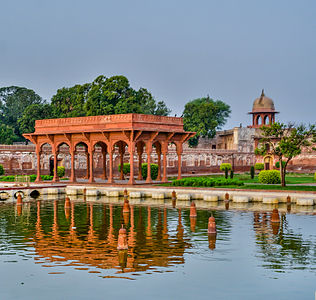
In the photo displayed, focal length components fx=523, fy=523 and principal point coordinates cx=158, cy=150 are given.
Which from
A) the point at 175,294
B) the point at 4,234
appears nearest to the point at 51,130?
the point at 4,234

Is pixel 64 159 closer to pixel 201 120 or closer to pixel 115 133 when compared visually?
pixel 115 133

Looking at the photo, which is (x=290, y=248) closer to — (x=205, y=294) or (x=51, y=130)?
(x=205, y=294)

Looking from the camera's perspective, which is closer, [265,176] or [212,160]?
[265,176]

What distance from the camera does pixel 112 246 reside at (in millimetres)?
18000

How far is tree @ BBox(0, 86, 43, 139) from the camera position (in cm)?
8419

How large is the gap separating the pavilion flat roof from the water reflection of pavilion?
14.6 meters

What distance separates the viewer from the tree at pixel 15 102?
276 feet

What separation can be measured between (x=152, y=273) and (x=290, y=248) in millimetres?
5583

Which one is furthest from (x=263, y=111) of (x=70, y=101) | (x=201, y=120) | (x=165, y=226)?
(x=165, y=226)

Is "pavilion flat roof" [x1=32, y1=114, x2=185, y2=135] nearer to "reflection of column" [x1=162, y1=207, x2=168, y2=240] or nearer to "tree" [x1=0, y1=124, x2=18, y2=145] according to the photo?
"reflection of column" [x1=162, y1=207, x2=168, y2=240]

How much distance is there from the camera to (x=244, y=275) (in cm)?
1412

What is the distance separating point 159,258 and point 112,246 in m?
2.51

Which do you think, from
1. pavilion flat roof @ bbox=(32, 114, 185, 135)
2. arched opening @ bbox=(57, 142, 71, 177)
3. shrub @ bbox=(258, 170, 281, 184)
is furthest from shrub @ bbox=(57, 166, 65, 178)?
shrub @ bbox=(258, 170, 281, 184)

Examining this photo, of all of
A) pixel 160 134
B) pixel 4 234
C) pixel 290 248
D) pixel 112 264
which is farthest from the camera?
pixel 160 134
